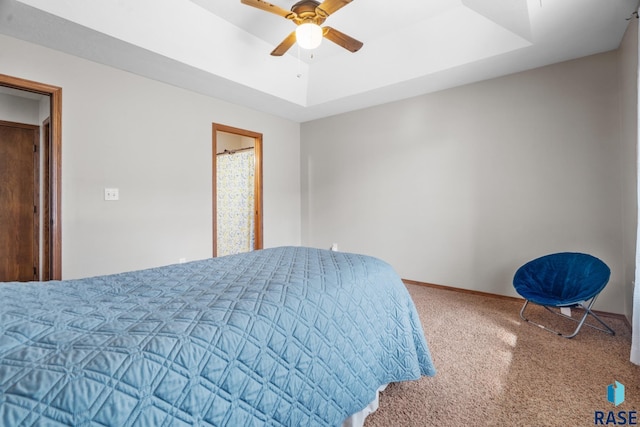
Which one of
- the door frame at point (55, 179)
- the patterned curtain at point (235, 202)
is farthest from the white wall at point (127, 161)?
the patterned curtain at point (235, 202)

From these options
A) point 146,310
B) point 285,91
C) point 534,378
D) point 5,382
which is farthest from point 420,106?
point 5,382

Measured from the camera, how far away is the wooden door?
12.3 feet

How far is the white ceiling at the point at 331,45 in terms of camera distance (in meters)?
2.32

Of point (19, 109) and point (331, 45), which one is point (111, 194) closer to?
point (19, 109)

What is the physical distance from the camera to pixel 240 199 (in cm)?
483

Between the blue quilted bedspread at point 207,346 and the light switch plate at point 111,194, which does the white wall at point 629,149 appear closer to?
the blue quilted bedspread at point 207,346

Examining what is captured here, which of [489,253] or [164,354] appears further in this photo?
[489,253]

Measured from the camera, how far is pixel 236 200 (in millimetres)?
4848

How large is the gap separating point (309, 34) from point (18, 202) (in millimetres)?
4262

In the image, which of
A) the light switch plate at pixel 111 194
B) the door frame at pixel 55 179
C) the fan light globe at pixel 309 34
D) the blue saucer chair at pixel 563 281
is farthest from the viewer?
the light switch plate at pixel 111 194

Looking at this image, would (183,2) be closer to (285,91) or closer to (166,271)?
(285,91)

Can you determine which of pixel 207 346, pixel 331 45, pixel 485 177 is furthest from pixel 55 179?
pixel 485 177

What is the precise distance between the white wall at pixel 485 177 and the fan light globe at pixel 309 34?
208cm

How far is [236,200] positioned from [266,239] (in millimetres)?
839
